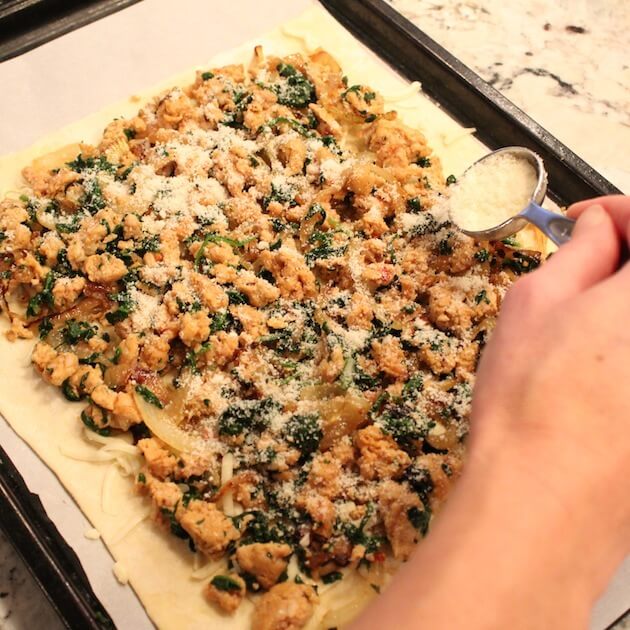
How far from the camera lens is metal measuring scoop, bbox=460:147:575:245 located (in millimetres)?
2334

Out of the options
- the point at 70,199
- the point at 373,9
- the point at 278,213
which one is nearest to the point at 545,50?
the point at 373,9

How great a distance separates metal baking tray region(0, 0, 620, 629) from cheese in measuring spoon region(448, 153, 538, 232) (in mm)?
555

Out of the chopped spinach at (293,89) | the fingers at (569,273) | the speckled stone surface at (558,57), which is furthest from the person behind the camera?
the speckled stone surface at (558,57)

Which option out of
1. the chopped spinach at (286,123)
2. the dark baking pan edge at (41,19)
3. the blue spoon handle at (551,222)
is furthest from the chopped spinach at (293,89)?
the blue spoon handle at (551,222)

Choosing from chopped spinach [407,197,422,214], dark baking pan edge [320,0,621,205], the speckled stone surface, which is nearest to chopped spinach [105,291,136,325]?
chopped spinach [407,197,422,214]

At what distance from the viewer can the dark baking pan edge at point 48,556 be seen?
2.29 metres

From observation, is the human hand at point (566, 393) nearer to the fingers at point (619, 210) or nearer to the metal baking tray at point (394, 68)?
the fingers at point (619, 210)

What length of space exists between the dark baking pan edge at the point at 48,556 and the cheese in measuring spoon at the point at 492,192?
2.06m

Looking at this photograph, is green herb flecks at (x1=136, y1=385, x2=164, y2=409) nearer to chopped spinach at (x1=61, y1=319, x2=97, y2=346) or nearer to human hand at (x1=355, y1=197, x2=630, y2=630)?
chopped spinach at (x1=61, y1=319, x2=97, y2=346)

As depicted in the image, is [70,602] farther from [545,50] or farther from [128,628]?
[545,50]

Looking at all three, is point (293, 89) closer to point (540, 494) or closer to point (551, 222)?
point (551, 222)

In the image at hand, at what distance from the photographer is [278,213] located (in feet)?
10.00

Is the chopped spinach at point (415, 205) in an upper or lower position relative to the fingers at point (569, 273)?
lower

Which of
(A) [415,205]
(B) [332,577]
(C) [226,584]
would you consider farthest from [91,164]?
(B) [332,577]
